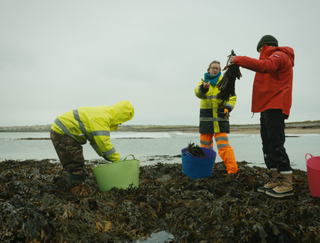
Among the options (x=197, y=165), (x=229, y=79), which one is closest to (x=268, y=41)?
(x=229, y=79)

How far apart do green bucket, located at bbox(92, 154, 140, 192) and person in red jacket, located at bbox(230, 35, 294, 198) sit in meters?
1.76

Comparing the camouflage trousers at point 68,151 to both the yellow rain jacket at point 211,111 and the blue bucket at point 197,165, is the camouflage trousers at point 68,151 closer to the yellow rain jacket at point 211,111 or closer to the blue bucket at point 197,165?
the blue bucket at point 197,165

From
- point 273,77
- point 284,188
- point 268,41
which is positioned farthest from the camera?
point 268,41

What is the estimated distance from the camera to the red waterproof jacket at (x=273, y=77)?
251 cm

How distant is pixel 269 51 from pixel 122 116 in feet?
7.26

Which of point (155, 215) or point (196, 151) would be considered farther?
point (196, 151)

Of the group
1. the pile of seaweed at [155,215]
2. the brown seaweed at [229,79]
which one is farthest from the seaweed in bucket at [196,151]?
the brown seaweed at [229,79]

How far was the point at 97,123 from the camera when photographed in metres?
2.89

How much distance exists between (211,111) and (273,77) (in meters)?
1.37

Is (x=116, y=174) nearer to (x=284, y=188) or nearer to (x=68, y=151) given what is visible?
(x=68, y=151)

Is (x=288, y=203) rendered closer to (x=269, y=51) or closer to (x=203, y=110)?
(x=269, y=51)

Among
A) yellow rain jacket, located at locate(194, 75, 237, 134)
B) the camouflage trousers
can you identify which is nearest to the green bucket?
the camouflage trousers

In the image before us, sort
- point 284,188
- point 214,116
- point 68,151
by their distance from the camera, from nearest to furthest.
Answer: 1. point 284,188
2. point 68,151
3. point 214,116

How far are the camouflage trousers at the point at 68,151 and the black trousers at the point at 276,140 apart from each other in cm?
267
